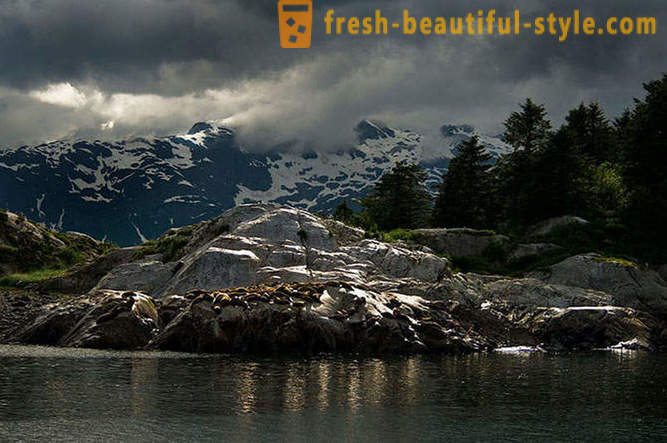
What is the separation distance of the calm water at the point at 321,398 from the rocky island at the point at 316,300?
3.49 m

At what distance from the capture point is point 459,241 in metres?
68.6

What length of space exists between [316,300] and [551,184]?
45.0 m

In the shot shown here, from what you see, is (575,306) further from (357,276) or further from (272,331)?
(272,331)

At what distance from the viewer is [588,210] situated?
73500 millimetres

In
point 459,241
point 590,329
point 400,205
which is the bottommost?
point 590,329

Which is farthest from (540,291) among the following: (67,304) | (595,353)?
(67,304)

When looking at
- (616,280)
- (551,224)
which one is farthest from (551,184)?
(616,280)

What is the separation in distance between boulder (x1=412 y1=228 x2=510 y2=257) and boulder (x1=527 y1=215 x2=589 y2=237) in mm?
6196

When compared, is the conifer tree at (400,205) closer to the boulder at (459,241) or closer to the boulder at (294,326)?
the boulder at (459,241)

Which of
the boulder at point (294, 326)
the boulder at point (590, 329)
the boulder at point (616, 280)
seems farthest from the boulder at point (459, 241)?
the boulder at point (294, 326)

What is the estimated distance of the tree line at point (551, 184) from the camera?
70188 mm

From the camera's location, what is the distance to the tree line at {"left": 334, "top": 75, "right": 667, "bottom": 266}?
7019 cm

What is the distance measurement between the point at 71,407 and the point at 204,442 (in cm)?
694

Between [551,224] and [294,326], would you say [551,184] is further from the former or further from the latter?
[294,326]
